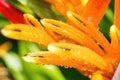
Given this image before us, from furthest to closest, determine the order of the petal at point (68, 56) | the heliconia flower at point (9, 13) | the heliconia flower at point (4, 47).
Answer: the heliconia flower at point (4, 47) < the heliconia flower at point (9, 13) < the petal at point (68, 56)

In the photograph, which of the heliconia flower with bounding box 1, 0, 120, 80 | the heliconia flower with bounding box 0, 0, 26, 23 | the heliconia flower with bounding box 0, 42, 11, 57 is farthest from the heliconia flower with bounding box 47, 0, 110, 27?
the heliconia flower with bounding box 0, 42, 11, 57

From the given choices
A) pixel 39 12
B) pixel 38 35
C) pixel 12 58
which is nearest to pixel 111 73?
pixel 38 35

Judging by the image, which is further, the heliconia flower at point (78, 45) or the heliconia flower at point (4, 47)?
the heliconia flower at point (4, 47)

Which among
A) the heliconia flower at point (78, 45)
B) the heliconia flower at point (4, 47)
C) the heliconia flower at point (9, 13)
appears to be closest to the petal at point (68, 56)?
the heliconia flower at point (78, 45)

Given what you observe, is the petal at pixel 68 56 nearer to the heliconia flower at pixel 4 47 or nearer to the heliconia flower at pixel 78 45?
the heliconia flower at pixel 78 45

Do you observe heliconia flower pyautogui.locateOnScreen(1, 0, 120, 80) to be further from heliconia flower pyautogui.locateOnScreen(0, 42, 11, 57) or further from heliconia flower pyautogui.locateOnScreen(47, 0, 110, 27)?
heliconia flower pyautogui.locateOnScreen(0, 42, 11, 57)

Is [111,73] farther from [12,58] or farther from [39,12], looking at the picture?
[12,58]

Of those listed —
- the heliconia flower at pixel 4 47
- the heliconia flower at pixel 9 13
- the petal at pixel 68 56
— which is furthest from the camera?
the heliconia flower at pixel 4 47

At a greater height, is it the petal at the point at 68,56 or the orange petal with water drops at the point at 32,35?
the orange petal with water drops at the point at 32,35

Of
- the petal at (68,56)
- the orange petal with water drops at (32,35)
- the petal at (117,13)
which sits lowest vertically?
the petal at (68,56)
